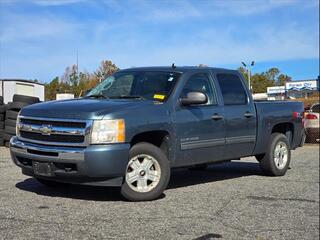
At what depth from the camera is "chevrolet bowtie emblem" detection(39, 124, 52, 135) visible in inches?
254

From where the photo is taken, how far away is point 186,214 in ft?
19.7

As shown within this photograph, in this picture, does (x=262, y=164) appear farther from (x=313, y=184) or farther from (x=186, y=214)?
(x=186, y=214)

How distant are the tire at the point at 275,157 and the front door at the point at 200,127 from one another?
160cm

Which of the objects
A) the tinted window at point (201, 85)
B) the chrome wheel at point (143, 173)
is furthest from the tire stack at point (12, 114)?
the chrome wheel at point (143, 173)

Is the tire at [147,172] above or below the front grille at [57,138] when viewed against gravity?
below

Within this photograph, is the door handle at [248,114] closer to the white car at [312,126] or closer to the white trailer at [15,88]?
the white car at [312,126]

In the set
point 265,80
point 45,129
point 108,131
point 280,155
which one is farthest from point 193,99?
point 265,80

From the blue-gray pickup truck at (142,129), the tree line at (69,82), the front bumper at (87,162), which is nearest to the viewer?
the front bumper at (87,162)

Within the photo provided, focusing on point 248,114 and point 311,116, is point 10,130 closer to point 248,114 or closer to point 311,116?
point 248,114

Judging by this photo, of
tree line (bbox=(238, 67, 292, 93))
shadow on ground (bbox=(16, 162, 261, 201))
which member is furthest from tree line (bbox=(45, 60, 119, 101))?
shadow on ground (bbox=(16, 162, 261, 201))

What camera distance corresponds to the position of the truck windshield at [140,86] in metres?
7.39

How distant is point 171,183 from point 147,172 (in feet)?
5.31

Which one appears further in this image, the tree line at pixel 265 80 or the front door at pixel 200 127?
the tree line at pixel 265 80

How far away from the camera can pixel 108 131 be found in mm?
6281
